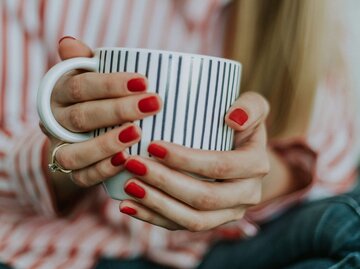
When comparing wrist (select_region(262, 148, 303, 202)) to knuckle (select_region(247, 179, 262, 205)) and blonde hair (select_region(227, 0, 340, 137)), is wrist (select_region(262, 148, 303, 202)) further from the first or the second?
knuckle (select_region(247, 179, 262, 205))

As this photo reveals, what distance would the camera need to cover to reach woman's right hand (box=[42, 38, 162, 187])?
46cm

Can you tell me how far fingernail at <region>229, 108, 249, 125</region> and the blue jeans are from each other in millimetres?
208

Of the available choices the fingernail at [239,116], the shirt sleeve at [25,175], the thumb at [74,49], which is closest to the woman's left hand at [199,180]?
the fingernail at [239,116]

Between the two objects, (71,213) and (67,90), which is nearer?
(67,90)

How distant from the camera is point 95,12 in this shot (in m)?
0.83

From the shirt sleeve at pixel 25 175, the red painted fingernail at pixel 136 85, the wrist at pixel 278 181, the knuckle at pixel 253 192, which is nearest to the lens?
the red painted fingernail at pixel 136 85

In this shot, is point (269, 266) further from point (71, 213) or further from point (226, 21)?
point (226, 21)

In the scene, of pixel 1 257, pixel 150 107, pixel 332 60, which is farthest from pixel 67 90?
pixel 332 60

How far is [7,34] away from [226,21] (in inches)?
13.7

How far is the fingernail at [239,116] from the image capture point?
514 millimetres

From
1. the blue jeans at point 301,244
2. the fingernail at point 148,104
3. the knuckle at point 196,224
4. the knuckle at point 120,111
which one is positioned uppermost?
the fingernail at point 148,104

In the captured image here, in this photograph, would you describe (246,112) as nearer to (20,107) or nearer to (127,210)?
(127,210)

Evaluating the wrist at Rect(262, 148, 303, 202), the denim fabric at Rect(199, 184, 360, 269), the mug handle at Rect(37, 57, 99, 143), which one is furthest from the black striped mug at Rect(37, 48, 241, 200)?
the wrist at Rect(262, 148, 303, 202)

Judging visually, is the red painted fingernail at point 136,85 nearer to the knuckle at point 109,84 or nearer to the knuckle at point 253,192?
the knuckle at point 109,84
